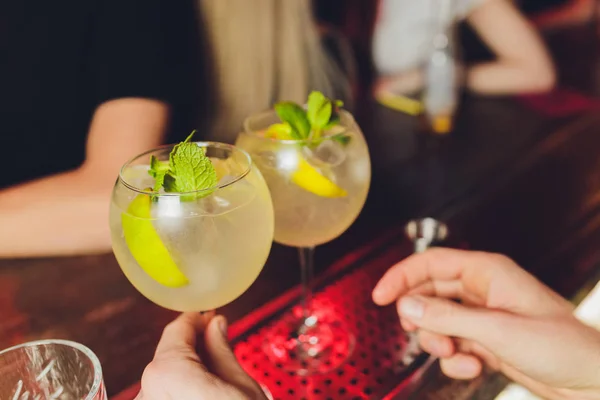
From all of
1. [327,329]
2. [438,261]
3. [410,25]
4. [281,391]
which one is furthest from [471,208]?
[410,25]

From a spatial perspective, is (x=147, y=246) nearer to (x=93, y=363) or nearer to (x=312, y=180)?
(x=93, y=363)

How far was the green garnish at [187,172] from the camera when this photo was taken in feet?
1.95

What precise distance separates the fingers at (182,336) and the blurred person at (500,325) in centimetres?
29

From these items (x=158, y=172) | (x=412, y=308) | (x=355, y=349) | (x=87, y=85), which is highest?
(x=158, y=172)

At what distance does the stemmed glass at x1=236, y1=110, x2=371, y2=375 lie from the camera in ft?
2.44

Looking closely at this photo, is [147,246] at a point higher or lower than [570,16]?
higher

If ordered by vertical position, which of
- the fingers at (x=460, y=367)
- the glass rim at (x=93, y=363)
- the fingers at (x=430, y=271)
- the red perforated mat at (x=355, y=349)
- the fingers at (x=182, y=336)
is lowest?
the red perforated mat at (x=355, y=349)

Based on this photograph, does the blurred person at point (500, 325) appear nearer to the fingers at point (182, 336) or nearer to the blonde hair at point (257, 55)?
the fingers at point (182, 336)

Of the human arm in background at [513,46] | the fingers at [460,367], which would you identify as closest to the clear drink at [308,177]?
the fingers at [460,367]

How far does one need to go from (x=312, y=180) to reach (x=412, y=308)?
229 mm

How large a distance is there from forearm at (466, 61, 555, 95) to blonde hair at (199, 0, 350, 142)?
1.83ft

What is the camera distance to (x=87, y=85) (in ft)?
5.47

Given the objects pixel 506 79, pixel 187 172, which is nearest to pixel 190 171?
pixel 187 172

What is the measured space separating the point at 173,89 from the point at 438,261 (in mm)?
978
